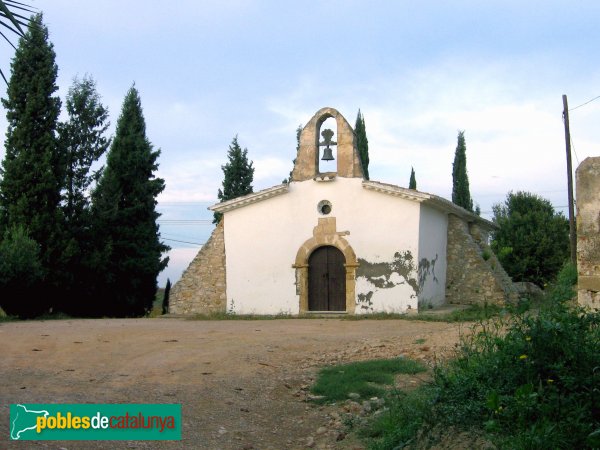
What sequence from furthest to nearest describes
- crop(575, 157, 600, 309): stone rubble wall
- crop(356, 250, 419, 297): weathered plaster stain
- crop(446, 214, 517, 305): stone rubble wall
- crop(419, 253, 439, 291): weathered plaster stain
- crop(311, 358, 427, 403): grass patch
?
1. crop(446, 214, 517, 305): stone rubble wall
2. crop(419, 253, 439, 291): weathered plaster stain
3. crop(356, 250, 419, 297): weathered plaster stain
4. crop(575, 157, 600, 309): stone rubble wall
5. crop(311, 358, 427, 403): grass patch

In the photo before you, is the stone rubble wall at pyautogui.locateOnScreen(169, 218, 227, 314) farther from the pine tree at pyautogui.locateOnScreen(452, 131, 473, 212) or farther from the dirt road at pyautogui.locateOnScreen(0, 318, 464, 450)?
the pine tree at pyautogui.locateOnScreen(452, 131, 473, 212)

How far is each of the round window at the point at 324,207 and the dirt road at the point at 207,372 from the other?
600cm

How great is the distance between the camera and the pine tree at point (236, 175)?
106 ft

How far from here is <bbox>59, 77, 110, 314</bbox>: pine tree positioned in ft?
77.6

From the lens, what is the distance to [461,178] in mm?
34719

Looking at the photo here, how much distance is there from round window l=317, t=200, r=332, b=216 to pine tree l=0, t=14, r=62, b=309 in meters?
9.73

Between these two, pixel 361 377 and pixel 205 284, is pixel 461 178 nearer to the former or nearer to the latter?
pixel 205 284

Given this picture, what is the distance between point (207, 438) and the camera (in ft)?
19.2

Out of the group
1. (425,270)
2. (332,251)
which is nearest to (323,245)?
(332,251)

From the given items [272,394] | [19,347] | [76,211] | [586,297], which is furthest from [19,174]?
[586,297]

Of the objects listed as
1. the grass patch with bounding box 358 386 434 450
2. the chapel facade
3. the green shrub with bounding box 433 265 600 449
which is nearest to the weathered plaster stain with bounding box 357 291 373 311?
the chapel facade

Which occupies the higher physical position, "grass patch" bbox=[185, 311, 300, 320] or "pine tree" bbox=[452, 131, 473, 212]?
"pine tree" bbox=[452, 131, 473, 212]

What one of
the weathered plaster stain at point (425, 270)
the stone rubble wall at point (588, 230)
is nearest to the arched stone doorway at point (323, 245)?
the weathered plaster stain at point (425, 270)

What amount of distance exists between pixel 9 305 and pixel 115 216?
684 cm
